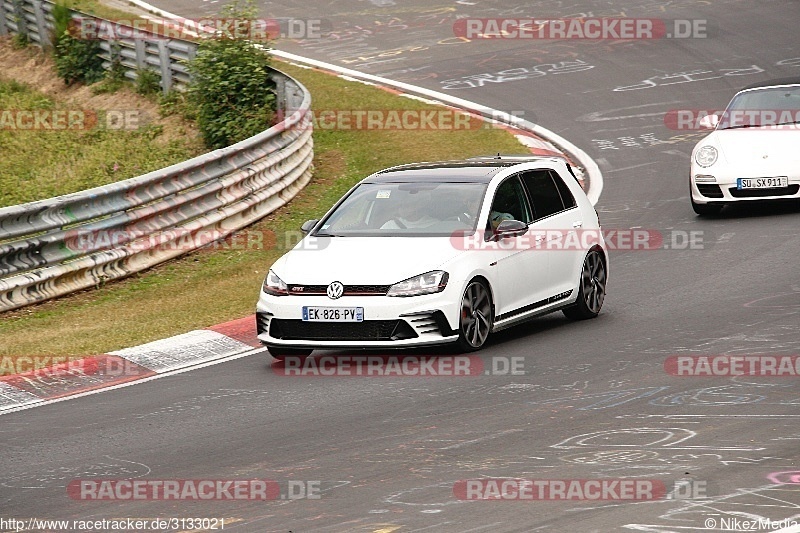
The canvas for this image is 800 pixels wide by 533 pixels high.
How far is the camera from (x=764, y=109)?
18.2 metres

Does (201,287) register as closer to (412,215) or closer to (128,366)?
(128,366)

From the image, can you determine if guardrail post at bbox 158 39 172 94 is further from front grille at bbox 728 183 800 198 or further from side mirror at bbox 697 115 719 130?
front grille at bbox 728 183 800 198

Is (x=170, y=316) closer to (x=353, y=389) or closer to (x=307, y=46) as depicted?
(x=353, y=389)

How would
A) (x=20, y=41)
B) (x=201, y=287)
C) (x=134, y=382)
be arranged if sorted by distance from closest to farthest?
(x=134, y=382)
(x=201, y=287)
(x=20, y=41)

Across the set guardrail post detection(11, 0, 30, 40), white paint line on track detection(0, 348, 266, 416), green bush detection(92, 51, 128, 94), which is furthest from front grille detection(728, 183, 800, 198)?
guardrail post detection(11, 0, 30, 40)

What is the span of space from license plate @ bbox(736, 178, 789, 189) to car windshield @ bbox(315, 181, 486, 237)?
6147 millimetres

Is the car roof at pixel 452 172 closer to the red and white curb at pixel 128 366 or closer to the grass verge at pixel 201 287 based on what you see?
the red and white curb at pixel 128 366

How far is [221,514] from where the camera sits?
23.3 feet

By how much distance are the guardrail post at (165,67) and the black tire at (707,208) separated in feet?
38.1

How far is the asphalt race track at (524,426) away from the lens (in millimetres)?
6988

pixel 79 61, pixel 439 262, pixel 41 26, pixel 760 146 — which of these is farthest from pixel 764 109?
pixel 41 26

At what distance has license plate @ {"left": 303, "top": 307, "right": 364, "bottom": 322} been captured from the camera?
10664 millimetres

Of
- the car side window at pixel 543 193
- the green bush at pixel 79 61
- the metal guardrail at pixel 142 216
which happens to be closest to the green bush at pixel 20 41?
the green bush at pixel 79 61

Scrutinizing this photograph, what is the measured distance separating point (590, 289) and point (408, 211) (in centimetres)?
199
